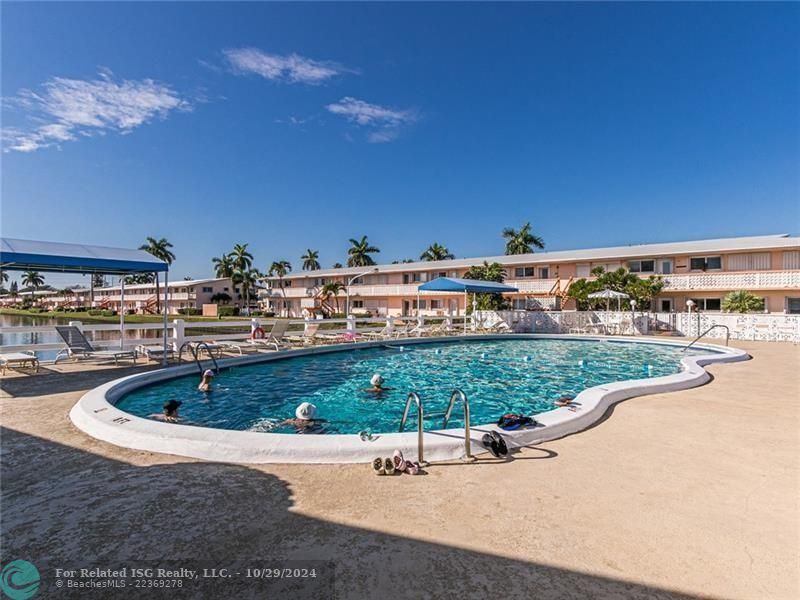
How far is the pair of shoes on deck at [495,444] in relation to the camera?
4.70 m

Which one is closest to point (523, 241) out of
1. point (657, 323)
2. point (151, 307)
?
point (657, 323)

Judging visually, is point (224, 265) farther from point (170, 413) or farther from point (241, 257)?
point (170, 413)

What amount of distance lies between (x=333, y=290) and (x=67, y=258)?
39.2 meters

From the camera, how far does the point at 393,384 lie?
1066 cm

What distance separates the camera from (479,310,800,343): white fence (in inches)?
778

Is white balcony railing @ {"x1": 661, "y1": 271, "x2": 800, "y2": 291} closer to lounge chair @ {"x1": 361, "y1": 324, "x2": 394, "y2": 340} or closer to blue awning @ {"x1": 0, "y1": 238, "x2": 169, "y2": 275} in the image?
lounge chair @ {"x1": 361, "y1": 324, "x2": 394, "y2": 340}

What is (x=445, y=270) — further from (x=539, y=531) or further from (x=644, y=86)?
(x=539, y=531)

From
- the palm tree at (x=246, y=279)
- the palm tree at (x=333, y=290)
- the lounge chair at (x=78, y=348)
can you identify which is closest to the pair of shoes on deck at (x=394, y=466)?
the lounge chair at (x=78, y=348)

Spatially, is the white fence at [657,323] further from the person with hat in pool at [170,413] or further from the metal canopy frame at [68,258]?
the person with hat in pool at [170,413]

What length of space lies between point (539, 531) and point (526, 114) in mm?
29907

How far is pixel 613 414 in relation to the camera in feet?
21.9

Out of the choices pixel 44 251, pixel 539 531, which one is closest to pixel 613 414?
pixel 539 531

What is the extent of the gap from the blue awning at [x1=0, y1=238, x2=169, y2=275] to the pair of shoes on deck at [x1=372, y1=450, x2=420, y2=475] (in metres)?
9.37

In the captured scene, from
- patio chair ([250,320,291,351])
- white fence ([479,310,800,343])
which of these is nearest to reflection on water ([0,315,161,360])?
patio chair ([250,320,291,351])
